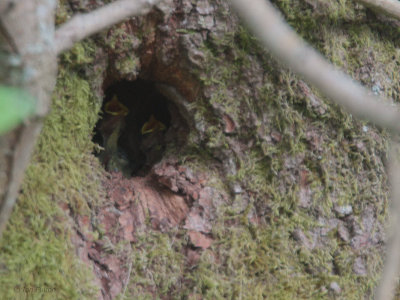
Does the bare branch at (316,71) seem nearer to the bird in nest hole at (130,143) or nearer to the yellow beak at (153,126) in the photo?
the bird in nest hole at (130,143)

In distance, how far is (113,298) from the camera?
1.42 metres

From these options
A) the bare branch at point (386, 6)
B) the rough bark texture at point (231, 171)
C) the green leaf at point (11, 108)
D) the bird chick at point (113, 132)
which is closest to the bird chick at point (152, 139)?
the bird chick at point (113, 132)

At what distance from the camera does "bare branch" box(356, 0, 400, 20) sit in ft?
5.77

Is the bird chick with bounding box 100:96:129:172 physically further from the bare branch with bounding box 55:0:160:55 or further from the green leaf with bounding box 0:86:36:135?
the green leaf with bounding box 0:86:36:135

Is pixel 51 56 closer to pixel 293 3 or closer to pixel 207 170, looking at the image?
pixel 207 170

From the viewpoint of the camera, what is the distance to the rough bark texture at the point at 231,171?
1491 millimetres

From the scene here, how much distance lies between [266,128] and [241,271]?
55 cm

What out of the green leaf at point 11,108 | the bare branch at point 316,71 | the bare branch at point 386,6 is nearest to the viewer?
the green leaf at point 11,108

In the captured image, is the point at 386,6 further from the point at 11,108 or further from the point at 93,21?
the point at 11,108

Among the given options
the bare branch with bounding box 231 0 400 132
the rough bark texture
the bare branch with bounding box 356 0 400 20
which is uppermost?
the bare branch with bounding box 356 0 400 20

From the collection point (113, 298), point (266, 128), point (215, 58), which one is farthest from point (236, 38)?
point (113, 298)

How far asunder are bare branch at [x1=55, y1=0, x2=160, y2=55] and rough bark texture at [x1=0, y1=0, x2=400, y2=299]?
39 cm

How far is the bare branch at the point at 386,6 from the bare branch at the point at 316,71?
1095 mm

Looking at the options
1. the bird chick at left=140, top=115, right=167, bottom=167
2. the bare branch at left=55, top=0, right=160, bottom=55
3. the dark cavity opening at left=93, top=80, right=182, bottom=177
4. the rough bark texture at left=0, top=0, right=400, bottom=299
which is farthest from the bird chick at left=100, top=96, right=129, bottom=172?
the bare branch at left=55, top=0, right=160, bottom=55
